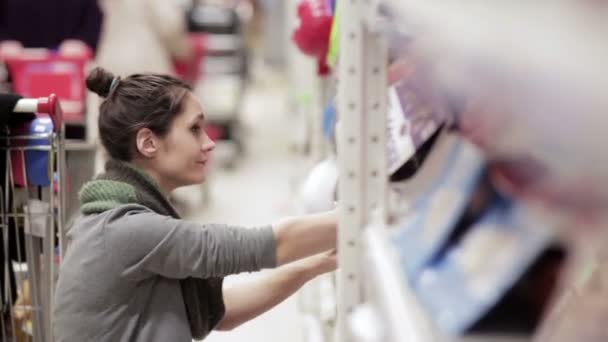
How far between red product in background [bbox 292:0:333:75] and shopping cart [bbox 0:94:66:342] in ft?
2.42

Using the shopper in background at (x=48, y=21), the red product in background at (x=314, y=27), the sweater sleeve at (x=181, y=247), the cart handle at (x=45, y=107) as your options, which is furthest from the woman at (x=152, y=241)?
the shopper in background at (x=48, y=21)

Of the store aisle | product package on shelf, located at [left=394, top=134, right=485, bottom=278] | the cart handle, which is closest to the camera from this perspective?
product package on shelf, located at [left=394, top=134, right=485, bottom=278]

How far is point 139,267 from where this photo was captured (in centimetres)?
146

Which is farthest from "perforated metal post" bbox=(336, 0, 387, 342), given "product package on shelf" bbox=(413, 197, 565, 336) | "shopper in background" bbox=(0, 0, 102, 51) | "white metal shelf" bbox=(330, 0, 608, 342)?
"shopper in background" bbox=(0, 0, 102, 51)

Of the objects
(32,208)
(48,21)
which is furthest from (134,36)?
(32,208)

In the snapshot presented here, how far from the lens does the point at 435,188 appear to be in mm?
994

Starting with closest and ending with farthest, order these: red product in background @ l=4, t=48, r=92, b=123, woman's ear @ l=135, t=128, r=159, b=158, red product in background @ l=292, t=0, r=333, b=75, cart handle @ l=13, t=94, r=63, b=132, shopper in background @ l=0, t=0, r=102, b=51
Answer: woman's ear @ l=135, t=128, r=159, b=158 → cart handle @ l=13, t=94, r=63, b=132 → red product in background @ l=292, t=0, r=333, b=75 → red product in background @ l=4, t=48, r=92, b=123 → shopper in background @ l=0, t=0, r=102, b=51

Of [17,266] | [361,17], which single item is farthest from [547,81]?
[17,266]

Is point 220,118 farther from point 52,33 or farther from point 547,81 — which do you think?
point 547,81

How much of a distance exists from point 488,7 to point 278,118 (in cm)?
738

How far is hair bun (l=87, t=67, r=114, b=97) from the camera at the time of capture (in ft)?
5.40

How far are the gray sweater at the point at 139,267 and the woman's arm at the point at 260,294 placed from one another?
23 centimetres

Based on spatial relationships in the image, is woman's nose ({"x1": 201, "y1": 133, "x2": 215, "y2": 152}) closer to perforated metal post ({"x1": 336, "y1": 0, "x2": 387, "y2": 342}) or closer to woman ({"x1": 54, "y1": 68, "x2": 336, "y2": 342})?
woman ({"x1": 54, "y1": 68, "x2": 336, "y2": 342})

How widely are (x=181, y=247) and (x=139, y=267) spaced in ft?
0.30
